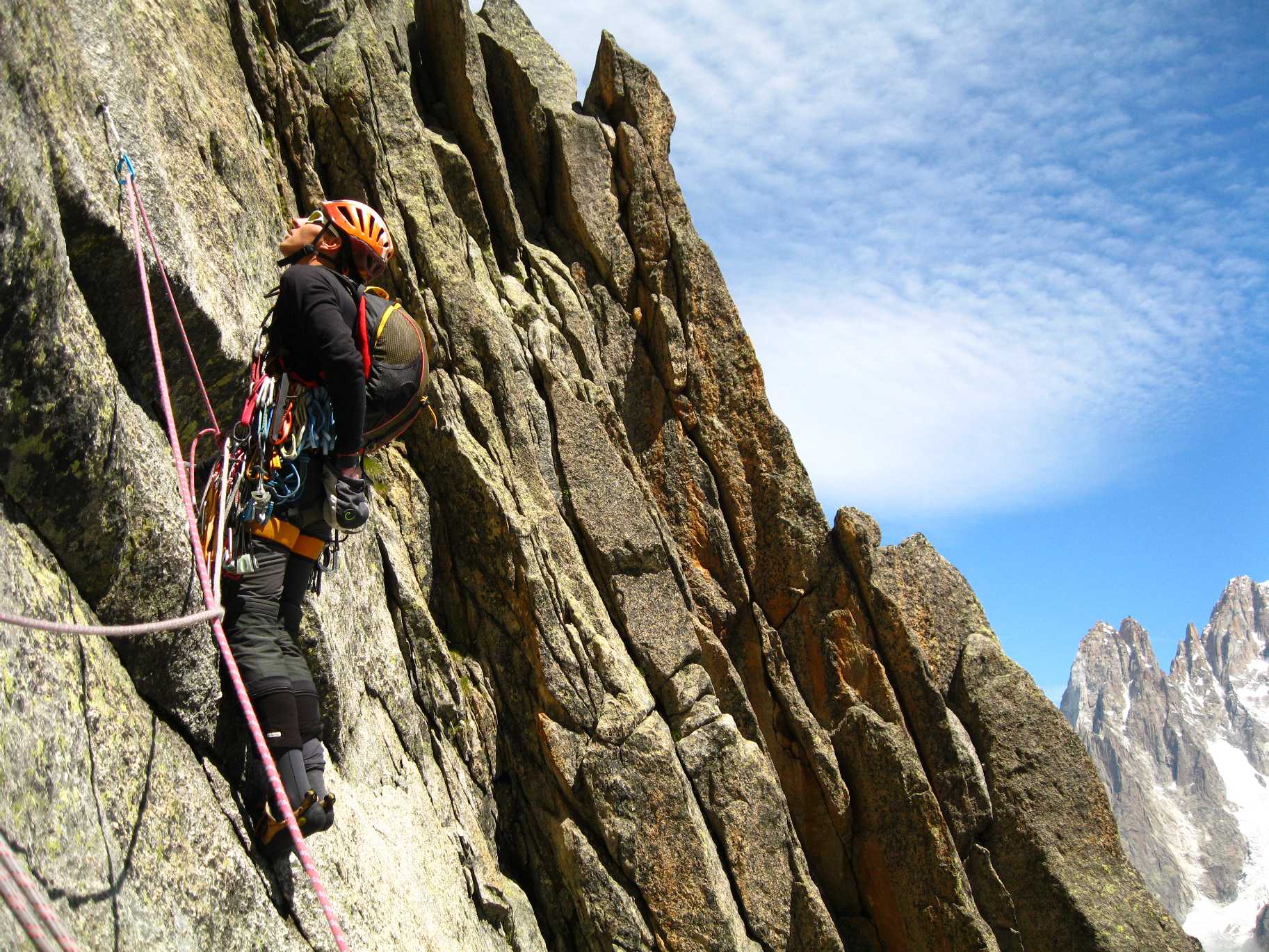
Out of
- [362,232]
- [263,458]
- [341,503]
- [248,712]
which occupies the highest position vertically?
[362,232]

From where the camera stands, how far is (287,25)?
633 inches

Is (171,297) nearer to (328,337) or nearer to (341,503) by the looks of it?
(328,337)

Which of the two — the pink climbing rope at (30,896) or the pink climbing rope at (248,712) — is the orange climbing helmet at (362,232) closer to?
the pink climbing rope at (248,712)

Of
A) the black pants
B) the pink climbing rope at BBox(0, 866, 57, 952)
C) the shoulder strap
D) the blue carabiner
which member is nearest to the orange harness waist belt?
the black pants

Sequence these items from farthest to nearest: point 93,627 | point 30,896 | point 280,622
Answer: point 280,622
point 93,627
point 30,896

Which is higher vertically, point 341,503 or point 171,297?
point 171,297

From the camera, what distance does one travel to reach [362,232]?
25.5 ft

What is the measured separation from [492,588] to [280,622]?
6667 millimetres

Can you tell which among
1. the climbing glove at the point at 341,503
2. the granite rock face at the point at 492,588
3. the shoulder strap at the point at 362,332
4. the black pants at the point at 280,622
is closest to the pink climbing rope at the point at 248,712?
the black pants at the point at 280,622

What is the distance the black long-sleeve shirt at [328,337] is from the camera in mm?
7109

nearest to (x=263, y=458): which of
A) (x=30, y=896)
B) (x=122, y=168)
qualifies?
(x=122, y=168)

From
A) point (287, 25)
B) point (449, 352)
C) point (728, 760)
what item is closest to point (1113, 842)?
point (728, 760)

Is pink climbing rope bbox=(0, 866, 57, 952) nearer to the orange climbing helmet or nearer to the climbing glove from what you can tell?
the climbing glove

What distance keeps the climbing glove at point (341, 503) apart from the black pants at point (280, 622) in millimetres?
104
